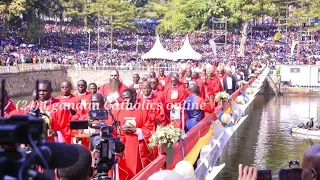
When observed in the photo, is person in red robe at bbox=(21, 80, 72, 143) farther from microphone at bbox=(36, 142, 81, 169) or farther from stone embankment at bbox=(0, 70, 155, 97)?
stone embankment at bbox=(0, 70, 155, 97)

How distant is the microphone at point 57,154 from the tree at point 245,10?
48702 mm

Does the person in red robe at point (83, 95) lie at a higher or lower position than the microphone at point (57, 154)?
lower

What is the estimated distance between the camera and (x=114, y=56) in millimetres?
51469

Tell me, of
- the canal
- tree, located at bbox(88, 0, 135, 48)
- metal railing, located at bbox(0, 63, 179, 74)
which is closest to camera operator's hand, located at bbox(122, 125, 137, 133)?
the canal

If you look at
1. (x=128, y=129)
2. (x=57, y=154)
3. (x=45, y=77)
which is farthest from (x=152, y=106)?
(x=45, y=77)

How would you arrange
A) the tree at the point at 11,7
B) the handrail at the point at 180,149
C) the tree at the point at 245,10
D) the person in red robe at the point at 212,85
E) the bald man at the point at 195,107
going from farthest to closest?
the tree at the point at 245,10, the tree at the point at 11,7, the person in red robe at the point at 212,85, the bald man at the point at 195,107, the handrail at the point at 180,149

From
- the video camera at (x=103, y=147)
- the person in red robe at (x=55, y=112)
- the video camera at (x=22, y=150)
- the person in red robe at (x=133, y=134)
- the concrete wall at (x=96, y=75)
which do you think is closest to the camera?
the video camera at (x=22, y=150)

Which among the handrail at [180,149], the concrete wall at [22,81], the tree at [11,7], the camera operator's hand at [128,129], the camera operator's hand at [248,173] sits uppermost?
the tree at [11,7]

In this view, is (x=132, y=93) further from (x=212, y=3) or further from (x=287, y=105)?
(x=212, y=3)

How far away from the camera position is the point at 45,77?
127ft

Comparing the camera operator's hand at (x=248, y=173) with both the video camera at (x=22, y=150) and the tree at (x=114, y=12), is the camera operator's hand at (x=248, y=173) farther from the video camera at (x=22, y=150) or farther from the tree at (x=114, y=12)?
the tree at (x=114, y=12)

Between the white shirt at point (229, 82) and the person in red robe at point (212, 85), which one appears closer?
the person in red robe at point (212, 85)

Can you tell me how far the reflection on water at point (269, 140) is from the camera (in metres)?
17.9

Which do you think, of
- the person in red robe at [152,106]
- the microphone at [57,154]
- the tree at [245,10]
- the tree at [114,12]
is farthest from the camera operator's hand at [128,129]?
the tree at [114,12]
